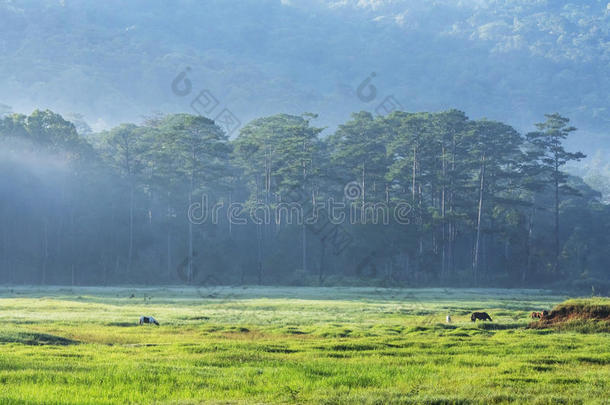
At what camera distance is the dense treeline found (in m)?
80.1

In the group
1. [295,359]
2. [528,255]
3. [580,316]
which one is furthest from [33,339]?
[528,255]

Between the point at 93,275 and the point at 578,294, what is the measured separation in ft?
185

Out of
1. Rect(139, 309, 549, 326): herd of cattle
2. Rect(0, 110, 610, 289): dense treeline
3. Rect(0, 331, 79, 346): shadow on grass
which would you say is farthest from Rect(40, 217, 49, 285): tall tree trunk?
Rect(0, 331, 79, 346): shadow on grass

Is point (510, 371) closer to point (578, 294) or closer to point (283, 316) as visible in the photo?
point (283, 316)

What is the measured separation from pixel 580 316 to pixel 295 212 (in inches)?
2328

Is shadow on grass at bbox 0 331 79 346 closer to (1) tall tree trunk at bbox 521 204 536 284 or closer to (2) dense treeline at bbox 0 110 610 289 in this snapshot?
(2) dense treeline at bbox 0 110 610 289

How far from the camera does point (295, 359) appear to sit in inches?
847

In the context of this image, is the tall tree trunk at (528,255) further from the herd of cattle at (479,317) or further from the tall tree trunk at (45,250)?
the tall tree trunk at (45,250)

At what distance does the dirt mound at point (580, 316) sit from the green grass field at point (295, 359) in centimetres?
136

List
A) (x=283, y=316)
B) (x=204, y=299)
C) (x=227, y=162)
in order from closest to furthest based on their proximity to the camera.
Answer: (x=283, y=316) → (x=204, y=299) → (x=227, y=162)

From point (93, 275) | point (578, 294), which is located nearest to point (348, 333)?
point (578, 294)

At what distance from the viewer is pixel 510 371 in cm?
1877

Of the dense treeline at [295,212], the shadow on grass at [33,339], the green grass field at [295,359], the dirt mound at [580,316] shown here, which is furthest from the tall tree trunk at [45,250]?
the dirt mound at [580,316]

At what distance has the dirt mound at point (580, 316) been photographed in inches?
1190
